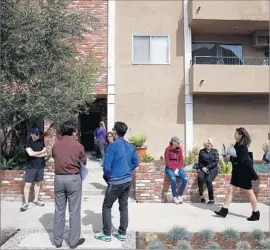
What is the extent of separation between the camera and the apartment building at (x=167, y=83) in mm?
14516

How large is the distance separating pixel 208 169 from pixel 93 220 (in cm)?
304

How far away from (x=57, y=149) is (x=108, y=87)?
908 centimetres

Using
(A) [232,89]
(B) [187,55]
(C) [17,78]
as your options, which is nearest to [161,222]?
(C) [17,78]

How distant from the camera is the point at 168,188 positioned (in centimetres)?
874

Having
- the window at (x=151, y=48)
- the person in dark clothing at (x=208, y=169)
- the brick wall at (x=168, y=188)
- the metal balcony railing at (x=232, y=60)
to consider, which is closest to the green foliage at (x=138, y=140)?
the window at (x=151, y=48)

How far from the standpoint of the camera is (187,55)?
48.2 ft

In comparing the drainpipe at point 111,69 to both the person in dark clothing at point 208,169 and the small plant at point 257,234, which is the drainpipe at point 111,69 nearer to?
the person in dark clothing at point 208,169

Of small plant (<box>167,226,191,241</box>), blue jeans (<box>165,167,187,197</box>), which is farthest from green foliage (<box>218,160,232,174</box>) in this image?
small plant (<box>167,226,191,241</box>)

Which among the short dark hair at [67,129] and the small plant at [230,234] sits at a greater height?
the short dark hair at [67,129]

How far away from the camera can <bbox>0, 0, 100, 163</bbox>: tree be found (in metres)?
7.47

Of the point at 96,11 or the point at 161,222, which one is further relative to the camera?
the point at 96,11

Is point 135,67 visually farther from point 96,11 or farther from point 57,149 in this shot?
point 57,149

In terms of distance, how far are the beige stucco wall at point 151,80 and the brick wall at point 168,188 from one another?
5759 mm

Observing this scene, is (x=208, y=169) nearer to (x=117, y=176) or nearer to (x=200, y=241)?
(x=200, y=241)
